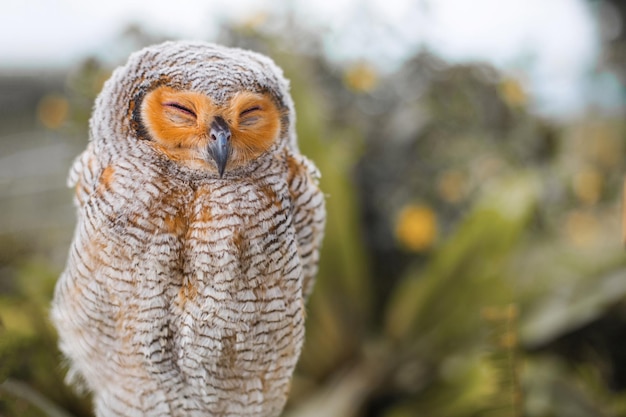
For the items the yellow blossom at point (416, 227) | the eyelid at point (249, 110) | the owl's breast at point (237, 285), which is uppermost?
the eyelid at point (249, 110)

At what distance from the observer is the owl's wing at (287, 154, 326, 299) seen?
14.5 inches

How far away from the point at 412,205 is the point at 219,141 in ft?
2.92

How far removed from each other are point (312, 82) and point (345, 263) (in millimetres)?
404

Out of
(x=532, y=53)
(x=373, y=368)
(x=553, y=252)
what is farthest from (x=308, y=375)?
(x=532, y=53)

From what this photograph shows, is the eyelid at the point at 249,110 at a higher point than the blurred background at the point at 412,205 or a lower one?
higher

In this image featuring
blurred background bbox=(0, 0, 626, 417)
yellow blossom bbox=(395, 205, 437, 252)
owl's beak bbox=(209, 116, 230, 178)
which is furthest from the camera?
yellow blossom bbox=(395, 205, 437, 252)

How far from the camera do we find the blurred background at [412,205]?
32.7 inches

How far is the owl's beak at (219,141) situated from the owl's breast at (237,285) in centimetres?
3

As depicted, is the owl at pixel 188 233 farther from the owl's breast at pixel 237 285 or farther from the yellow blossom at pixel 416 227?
the yellow blossom at pixel 416 227

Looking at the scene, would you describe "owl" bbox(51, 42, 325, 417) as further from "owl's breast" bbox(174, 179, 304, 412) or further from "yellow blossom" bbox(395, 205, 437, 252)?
"yellow blossom" bbox(395, 205, 437, 252)

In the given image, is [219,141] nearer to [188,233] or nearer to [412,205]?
[188,233]

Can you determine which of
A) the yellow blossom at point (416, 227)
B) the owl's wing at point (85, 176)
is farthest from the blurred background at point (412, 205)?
the owl's wing at point (85, 176)

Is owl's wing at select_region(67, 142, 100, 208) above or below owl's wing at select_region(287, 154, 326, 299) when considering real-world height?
above

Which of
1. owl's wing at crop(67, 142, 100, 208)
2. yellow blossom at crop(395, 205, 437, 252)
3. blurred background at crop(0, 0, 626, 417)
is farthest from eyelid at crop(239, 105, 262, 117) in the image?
yellow blossom at crop(395, 205, 437, 252)
